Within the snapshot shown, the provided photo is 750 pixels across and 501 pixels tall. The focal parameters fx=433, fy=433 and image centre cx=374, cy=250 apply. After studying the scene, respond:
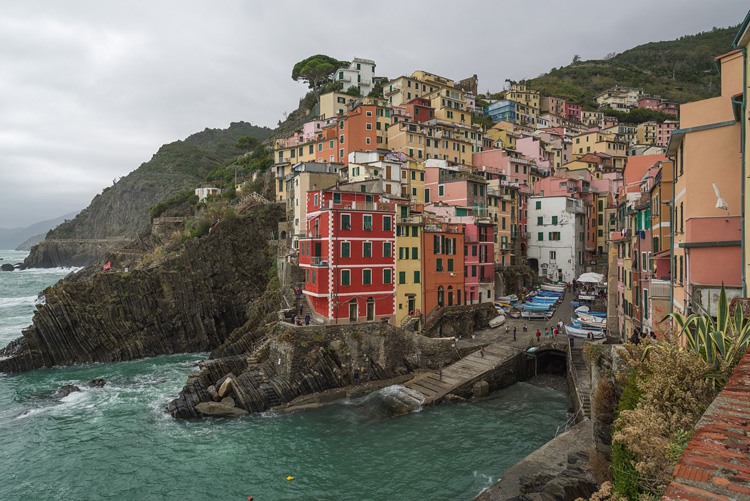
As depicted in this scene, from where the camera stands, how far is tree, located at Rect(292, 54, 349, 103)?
335ft

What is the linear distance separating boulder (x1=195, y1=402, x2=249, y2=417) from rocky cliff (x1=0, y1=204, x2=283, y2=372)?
66.8 feet

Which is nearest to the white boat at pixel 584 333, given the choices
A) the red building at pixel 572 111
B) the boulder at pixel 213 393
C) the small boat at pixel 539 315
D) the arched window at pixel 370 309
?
the small boat at pixel 539 315

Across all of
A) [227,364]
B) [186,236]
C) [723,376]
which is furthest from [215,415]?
[186,236]

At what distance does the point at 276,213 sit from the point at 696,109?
5081 cm

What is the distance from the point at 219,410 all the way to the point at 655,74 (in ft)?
665

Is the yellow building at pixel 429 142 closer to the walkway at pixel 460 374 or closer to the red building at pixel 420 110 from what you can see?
the red building at pixel 420 110

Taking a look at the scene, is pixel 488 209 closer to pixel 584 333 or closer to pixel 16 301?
pixel 584 333

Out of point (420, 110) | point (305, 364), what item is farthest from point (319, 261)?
point (420, 110)

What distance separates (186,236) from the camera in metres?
64.1

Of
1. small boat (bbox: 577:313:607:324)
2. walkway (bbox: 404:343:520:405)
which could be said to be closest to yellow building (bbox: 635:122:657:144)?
small boat (bbox: 577:313:607:324)

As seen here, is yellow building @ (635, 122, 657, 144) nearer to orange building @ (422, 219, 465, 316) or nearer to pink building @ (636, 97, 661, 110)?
pink building @ (636, 97, 661, 110)

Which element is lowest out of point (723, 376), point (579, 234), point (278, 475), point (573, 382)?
point (278, 475)

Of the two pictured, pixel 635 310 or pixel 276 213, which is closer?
pixel 635 310

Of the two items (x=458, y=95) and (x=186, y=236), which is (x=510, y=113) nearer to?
(x=458, y=95)
